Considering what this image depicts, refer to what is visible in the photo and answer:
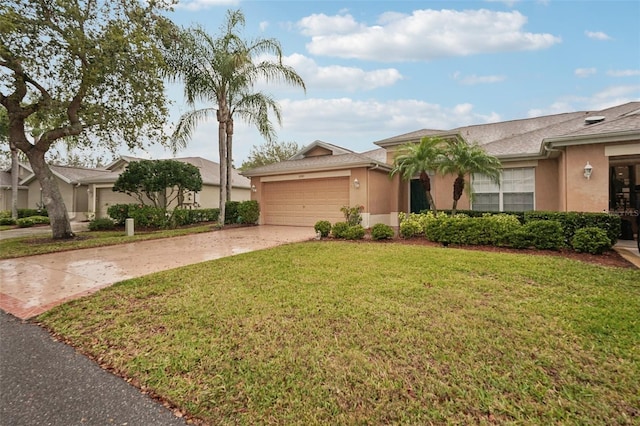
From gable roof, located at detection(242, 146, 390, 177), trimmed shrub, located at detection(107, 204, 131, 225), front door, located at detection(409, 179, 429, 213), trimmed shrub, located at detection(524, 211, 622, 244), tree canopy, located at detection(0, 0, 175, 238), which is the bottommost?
trimmed shrub, located at detection(524, 211, 622, 244)

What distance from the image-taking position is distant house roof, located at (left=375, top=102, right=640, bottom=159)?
8.91m

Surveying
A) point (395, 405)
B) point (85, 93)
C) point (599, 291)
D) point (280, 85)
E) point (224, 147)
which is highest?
point (280, 85)

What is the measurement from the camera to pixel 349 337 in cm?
330

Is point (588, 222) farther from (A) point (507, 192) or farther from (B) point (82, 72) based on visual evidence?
(B) point (82, 72)

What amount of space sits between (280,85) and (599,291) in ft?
44.2

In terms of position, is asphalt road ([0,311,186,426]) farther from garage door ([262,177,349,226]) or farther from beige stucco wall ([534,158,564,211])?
beige stucco wall ([534,158,564,211])

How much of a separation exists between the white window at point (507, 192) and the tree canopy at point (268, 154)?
92.6ft

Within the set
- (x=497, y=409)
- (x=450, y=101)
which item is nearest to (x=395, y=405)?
(x=497, y=409)

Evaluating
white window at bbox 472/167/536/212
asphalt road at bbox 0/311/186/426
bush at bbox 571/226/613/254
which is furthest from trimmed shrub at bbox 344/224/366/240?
asphalt road at bbox 0/311/186/426

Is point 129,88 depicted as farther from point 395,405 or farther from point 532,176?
point 532,176

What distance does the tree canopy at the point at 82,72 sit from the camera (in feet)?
29.3

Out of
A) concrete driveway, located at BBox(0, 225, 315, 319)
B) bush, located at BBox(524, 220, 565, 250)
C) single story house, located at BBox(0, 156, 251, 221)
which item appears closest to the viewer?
concrete driveway, located at BBox(0, 225, 315, 319)

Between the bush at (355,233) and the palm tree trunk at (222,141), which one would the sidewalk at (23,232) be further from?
the bush at (355,233)

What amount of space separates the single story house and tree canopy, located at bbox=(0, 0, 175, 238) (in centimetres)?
805
